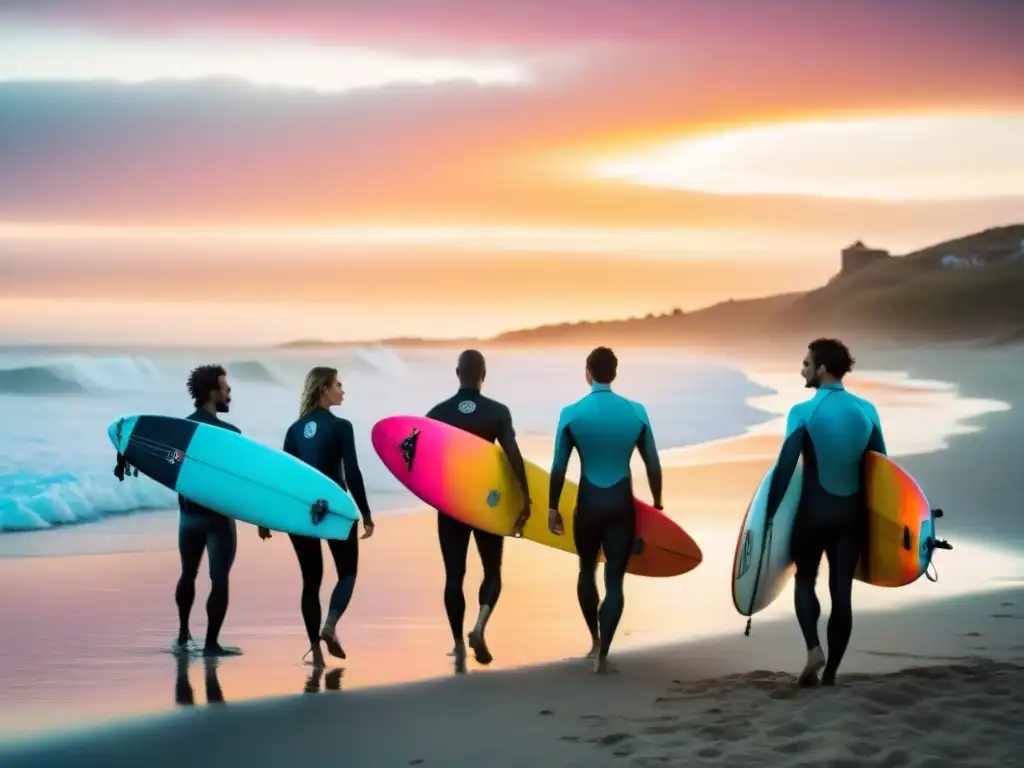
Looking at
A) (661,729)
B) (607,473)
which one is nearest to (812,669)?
(661,729)

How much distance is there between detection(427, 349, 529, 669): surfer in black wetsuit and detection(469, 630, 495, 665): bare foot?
0.17 metres

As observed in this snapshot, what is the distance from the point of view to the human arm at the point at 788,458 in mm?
6238

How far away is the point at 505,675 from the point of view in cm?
666

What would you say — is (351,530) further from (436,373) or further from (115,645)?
(436,373)

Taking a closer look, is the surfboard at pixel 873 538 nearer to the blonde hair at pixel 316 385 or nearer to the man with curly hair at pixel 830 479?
the man with curly hair at pixel 830 479

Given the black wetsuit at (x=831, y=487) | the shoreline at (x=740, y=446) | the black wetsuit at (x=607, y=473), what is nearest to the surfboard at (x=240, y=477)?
the black wetsuit at (x=607, y=473)

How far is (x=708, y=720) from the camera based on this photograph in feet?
18.2

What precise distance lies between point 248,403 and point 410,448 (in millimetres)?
19656

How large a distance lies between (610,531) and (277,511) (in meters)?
1.64

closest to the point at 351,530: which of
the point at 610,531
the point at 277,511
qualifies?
the point at 277,511

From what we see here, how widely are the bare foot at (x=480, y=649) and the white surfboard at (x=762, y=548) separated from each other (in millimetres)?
1184

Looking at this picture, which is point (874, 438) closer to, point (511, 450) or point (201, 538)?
point (511, 450)

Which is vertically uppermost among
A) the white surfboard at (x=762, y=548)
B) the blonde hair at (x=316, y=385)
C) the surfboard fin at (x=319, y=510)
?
the blonde hair at (x=316, y=385)

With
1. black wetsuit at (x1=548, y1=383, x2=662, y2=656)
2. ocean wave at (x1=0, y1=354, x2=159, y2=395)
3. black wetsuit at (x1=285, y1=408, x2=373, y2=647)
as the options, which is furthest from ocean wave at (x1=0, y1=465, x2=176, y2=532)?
ocean wave at (x1=0, y1=354, x2=159, y2=395)
